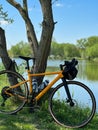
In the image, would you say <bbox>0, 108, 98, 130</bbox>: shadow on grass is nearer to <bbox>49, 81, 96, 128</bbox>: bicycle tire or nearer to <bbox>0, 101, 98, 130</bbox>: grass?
<bbox>0, 101, 98, 130</bbox>: grass

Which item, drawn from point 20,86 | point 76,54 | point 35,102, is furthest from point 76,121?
point 76,54

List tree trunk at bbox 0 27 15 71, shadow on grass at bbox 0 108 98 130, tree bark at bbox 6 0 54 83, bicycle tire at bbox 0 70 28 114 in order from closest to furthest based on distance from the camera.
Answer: shadow on grass at bbox 0 108 98 130 → bicycle tire at bbox 0 70 28 114 → tree bark at bbox 6 0 54 83 → tree trunk at bbox 0 27 15 71

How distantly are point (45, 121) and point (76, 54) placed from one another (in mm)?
80483

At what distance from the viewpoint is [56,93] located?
244 inches

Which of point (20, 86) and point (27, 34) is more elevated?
point (27, 34)

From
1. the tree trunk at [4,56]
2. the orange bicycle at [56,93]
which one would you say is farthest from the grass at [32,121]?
the tree trunk at [4,56]

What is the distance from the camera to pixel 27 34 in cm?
705

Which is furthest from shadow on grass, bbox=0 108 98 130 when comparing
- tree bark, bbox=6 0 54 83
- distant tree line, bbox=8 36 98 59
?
distant tree line, bbox=8 36 98 59

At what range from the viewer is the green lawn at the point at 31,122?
5475mm

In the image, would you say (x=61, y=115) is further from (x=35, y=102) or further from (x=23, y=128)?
(x=23, y=128)

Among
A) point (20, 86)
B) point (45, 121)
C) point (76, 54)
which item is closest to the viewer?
point (45, 121)

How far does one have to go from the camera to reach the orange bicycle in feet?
18.3

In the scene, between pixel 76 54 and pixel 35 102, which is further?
pixel 76 54

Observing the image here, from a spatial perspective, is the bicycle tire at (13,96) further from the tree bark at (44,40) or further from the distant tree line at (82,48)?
the distant tree line at (82,48)
